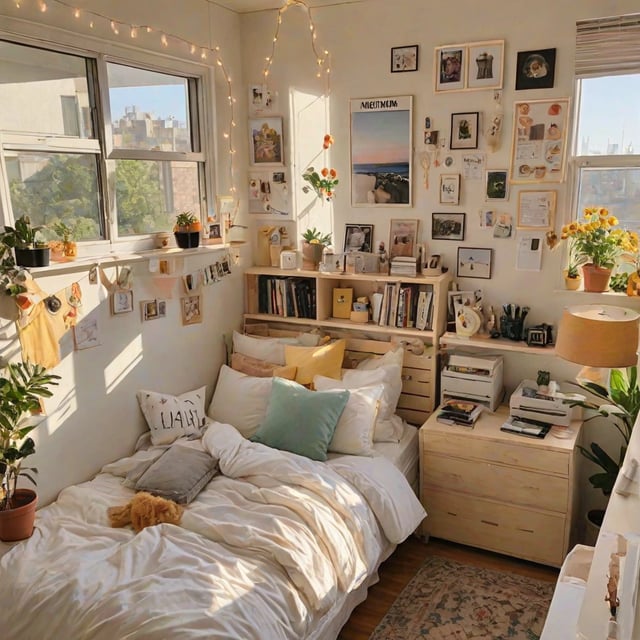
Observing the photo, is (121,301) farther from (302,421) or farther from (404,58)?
(404,58)

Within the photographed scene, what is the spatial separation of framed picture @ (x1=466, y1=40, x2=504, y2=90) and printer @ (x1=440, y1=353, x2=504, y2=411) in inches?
53.9

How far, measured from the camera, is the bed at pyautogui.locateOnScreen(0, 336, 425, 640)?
79.5 inches

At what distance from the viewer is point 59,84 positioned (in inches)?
109

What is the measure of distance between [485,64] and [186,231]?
1.72 m

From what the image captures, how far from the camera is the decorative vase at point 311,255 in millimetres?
3652

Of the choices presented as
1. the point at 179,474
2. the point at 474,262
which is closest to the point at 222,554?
the point at 179,474

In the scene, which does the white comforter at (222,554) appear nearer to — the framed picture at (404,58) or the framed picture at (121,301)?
the framed picture at (121,301)

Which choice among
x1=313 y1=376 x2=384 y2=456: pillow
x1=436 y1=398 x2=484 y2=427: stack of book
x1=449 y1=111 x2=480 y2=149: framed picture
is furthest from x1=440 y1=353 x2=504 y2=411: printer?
x1=449 y1=111 x2=480 y2=149: framed picture

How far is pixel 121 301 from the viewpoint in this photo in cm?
301

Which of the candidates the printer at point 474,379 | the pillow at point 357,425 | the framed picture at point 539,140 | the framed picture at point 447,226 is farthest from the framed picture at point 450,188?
the pillow at point 357,425

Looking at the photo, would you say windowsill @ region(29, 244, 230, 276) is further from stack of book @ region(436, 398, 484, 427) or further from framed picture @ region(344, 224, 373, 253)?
stack of book @ region(436, 398, 484, 427)

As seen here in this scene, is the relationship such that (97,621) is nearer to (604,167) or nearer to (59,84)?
(59,84)

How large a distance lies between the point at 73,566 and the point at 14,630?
249 mm

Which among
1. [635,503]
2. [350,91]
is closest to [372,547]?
[635,503]
